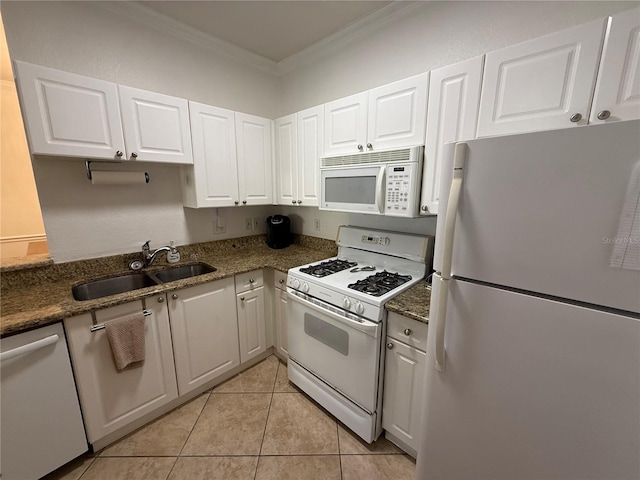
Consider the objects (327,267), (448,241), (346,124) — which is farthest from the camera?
(327,267)

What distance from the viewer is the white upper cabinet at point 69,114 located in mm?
1363

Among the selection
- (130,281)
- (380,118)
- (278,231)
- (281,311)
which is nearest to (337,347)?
(281,311)

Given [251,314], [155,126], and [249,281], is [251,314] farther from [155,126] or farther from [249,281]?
[155,126]

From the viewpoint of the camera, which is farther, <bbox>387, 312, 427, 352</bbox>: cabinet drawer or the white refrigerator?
<bbox>387, 312, 427, 352</bbox>: cabinet drawer

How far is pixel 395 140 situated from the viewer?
1.61 m

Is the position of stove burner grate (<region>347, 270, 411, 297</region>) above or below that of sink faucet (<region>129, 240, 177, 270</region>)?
below

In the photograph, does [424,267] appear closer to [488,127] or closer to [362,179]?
[362,179]

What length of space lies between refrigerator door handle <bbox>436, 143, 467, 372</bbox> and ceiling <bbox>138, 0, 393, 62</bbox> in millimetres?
1599

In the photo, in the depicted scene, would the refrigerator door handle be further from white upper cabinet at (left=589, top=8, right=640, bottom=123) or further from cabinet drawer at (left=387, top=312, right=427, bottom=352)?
white upper cabinet at (left=589, top=8, right=640, bottom=123)

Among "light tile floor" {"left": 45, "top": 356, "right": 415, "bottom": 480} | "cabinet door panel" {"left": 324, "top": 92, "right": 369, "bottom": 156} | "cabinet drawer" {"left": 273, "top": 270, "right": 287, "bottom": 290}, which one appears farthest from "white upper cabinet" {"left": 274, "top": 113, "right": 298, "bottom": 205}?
"light tile floor" {"left": 45, "top": 356, "right": 415, "bottom": 480}

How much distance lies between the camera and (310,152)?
214 cm

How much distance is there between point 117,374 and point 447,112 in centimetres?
240

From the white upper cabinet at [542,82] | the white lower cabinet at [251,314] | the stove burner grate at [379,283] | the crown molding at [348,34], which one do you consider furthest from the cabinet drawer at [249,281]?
the crown molding at [348,34]

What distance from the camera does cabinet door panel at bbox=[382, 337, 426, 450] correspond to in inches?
52.8
